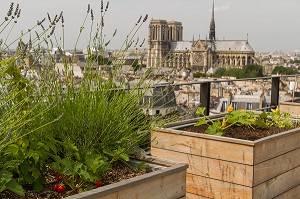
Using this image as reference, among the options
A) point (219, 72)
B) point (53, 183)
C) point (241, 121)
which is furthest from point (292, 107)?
point (219, 72)

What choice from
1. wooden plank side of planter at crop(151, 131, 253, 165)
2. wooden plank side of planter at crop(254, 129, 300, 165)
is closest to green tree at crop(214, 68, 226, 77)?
wooden plank side of planter at crop(254, 129, 300, 165)

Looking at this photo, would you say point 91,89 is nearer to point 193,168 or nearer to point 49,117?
point 49,117

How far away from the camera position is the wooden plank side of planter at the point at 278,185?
280cm

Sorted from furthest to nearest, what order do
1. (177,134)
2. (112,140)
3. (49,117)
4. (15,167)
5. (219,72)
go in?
1. (219,72)
2. (177,134)
3. (112,140)
4. (49,117)
5. (15,167)

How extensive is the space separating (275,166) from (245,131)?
46 cm

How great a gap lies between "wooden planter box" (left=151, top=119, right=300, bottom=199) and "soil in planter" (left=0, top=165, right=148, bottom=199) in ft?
1.24

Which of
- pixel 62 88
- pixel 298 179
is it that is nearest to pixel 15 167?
pixel 62 88

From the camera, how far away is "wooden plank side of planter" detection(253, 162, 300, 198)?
9.20 ft

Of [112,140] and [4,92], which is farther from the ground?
[4,92]

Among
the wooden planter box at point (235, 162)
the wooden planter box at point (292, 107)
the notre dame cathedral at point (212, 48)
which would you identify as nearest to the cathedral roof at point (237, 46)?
the notre dame cathedral at point (212, 48)

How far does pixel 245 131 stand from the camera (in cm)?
331

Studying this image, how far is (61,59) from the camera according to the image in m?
2.39

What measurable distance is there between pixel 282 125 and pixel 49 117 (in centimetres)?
198

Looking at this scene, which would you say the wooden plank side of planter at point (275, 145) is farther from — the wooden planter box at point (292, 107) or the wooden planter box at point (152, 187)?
the wooden planter box at point (292, 107)
